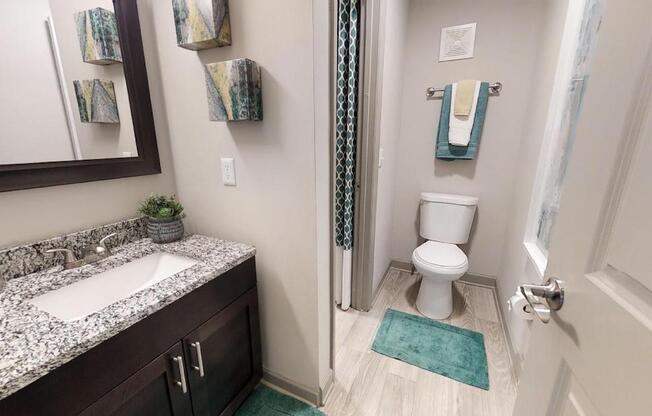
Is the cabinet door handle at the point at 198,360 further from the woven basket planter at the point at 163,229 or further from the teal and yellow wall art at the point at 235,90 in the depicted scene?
the teal and yellow wall art at the point at 235,90

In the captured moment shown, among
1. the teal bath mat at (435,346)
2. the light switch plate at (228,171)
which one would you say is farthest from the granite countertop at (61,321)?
the teal bath mat at (435,346)

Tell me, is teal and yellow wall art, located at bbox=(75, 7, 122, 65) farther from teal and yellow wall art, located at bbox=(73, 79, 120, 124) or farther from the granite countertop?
the granite countertop

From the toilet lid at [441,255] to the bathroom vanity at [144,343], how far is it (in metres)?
1.22

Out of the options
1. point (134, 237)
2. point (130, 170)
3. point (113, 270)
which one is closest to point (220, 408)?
point (113, 270)

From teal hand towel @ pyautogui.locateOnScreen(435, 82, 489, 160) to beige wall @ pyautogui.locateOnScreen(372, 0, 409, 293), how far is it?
13.1 inches

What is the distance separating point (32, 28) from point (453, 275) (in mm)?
2230

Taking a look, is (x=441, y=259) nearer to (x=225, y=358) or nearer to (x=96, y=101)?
(x=225, y=358)

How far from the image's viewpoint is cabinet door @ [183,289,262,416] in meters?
1.00

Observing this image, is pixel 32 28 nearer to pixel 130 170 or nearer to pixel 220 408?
pixel 130 170

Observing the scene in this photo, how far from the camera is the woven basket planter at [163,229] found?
121cm

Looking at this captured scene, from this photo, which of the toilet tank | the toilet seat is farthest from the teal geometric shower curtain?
the toilet tank

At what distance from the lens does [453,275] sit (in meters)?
1.83

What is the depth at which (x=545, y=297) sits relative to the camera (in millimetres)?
602

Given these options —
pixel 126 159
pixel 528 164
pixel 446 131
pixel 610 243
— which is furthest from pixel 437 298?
pixel 126 159
